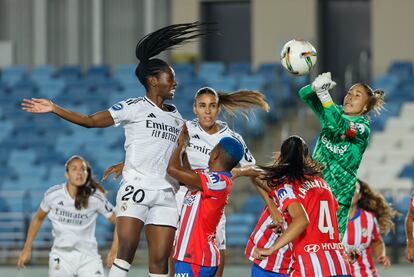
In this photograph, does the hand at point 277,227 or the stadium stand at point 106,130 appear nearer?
the hand at point 277,227

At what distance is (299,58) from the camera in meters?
9.11

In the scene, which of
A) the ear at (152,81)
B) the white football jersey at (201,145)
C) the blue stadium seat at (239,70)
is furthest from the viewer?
the blue stadium seat at (239,70)

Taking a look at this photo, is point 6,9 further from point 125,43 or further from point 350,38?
point 350,38

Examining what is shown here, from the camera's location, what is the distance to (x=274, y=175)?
816 centimetres

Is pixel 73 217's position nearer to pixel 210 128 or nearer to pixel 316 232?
pixel 210 128

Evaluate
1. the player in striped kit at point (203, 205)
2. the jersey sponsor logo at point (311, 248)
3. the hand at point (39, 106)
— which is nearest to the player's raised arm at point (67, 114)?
the hand at point (39, 106)

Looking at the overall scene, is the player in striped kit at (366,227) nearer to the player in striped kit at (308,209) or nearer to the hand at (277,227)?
the hand at (277,227)

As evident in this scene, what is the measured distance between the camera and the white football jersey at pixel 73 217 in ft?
36.9

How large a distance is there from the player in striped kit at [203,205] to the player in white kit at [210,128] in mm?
752

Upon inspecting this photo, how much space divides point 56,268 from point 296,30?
13.3m

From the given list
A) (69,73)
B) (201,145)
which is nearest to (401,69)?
(69,73)

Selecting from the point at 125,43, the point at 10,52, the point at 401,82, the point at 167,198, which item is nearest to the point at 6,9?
the point at 10,52

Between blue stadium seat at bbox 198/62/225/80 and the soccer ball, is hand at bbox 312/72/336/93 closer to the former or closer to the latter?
the soccer ball

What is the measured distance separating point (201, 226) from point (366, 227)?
303 cm
